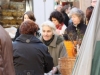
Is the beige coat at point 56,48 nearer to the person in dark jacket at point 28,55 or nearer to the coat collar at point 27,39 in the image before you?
the person in dark jacket at point 28,55

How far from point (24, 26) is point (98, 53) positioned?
205cm

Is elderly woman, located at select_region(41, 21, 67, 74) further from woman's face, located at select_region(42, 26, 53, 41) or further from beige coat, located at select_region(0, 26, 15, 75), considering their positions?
beige coat, located at select_region(0, 26, 15, 75)

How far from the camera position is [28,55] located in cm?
396

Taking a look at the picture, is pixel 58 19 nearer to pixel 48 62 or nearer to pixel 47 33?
pixel 47 33

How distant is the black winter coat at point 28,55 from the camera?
396 cm

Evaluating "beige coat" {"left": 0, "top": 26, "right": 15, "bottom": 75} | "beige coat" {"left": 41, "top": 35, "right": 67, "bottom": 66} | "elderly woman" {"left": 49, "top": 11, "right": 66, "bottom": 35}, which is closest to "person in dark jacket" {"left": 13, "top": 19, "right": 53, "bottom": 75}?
"beige coat" {"left": 41, "top": 35, "right": 67, "bottom": 66}

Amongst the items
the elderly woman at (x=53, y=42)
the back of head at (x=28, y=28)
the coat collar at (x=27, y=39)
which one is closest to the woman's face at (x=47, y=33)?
the elderly woman at (x=53, y=42)

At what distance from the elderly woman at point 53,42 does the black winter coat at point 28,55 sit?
0.77 meters

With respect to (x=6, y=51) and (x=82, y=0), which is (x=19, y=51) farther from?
(x=82, y=0)

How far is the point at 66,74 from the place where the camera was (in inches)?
161

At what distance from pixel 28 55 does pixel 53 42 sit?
0.97 meters

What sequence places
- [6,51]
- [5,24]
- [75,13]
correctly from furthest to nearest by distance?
1. [5,24]
2. [75,13]
3. [6,51]

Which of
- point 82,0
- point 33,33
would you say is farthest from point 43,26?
point 82,0

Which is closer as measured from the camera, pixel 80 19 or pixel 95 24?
pixel 95 24
